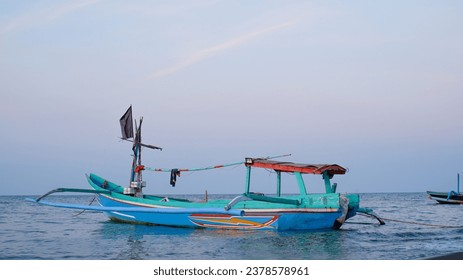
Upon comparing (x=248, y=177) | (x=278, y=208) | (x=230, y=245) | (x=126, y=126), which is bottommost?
(x=230, y=245)

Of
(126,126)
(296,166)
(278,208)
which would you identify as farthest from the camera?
(126,126)

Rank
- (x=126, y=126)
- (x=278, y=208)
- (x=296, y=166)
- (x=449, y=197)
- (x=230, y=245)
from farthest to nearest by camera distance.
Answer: (x=449, y=197) → (x=126, y=126) → (x=296, y=166) → (x=278, y=208) → (x=230, y=245)

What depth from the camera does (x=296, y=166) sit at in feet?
68.6

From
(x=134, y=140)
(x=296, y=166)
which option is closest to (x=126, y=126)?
(x=134, y=140)

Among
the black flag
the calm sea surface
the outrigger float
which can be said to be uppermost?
the black flag

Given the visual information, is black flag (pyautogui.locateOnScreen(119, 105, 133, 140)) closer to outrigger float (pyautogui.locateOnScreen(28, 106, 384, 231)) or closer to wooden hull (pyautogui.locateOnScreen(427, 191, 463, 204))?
outrigger float (pyautogui.locateOnScreen(28, 106, 384, 231))

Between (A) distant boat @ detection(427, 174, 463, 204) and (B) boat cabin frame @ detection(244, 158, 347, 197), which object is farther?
(A) distant boat @ detection(427, 174, 463, 204)

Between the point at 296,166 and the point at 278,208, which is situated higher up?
the point at 296,166

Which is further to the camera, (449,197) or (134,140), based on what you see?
(449,197)

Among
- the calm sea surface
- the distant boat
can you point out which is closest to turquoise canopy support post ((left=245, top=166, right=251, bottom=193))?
the calm sea surface

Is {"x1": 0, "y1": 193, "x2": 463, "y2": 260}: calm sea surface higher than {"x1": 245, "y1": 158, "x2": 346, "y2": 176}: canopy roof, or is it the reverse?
{"x1": 245, "y1": 158, "x2": 346, "y2": 176}: canopy roof

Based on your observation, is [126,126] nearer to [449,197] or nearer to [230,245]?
[230,245]

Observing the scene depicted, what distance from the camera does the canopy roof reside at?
67.5 ft
